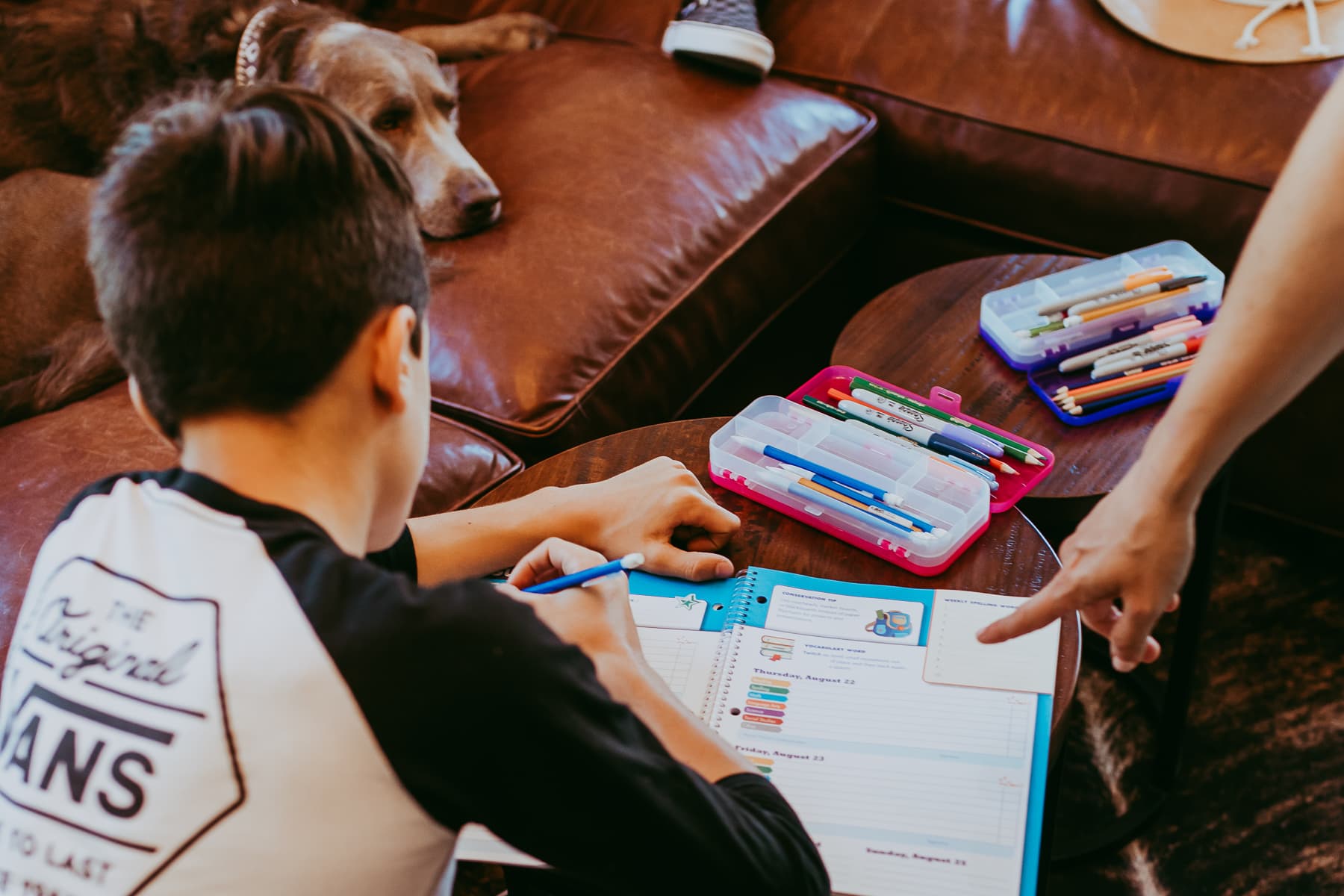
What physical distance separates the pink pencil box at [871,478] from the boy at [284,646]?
31cm

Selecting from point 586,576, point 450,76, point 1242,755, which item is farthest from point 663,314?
point 1242,755

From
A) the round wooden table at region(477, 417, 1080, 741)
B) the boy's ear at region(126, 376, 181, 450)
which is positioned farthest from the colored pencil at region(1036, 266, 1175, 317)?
the boy's ear at region(126, 376, 181, 450)

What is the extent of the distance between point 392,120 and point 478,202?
0.22m

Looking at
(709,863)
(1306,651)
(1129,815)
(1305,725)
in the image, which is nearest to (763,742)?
(709,863)

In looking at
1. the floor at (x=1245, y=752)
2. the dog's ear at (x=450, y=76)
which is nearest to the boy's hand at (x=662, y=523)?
the floor at (x=1245, y=752)

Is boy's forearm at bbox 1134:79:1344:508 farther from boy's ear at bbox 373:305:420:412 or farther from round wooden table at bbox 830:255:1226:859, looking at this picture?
boy's ear at bbox 373:305:420:412

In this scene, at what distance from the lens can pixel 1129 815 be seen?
1390 mm

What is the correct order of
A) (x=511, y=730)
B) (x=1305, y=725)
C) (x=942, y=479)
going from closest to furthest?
(x=511, y=730) → (x=942, y=479) → (x=1305, y=725)

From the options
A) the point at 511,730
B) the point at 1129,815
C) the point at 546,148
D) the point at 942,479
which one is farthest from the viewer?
the point at 546,148

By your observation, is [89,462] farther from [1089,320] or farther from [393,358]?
[1089,320]

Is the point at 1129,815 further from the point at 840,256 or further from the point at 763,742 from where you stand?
the point at 840,256

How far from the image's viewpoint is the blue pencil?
2.63ft

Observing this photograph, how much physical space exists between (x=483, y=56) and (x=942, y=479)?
142 cm

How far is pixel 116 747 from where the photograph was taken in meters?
0.57
